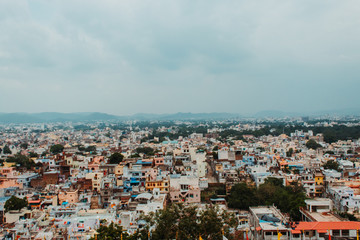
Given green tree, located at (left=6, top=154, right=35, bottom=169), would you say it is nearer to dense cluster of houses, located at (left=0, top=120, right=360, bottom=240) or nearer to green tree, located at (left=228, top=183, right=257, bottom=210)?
dense cluster of houses, located at (left=0, top=120, right=360, bottom=240)

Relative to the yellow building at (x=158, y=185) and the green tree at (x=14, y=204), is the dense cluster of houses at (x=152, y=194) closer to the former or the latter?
the yellow building at (x=158, y=185)

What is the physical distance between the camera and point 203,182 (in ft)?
80.3

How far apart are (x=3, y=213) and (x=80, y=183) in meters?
5.72

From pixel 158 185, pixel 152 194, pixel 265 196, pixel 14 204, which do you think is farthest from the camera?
pixel 158 185

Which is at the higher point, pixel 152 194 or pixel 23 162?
pixel 152 194

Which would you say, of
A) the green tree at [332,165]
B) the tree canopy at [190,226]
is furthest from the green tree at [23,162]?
the green tree at [332,165]

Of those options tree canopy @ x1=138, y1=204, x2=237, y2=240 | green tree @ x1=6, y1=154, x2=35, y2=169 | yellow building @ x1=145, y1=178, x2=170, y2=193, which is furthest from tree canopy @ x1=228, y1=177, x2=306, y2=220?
green tree @ x1=6, y1=154, x2=35, y2=169

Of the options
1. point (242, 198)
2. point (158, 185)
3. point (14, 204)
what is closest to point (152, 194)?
point (158, 185)

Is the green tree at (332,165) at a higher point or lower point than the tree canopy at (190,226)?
lower

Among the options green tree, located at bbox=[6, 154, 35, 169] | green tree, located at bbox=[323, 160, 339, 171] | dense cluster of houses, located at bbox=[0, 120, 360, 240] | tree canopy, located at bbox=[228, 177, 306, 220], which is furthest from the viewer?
green tree, located at bbox=[6, 154, 35, 169]

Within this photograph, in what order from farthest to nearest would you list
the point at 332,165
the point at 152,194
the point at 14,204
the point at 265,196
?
the point at 332,165 < the point at 152,194 < the point at 265,196 < the point at 14,204

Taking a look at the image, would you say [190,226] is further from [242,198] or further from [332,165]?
Result: [332,165]

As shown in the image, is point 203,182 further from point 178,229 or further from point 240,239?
point 178,229

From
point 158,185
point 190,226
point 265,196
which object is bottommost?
point 265,196
